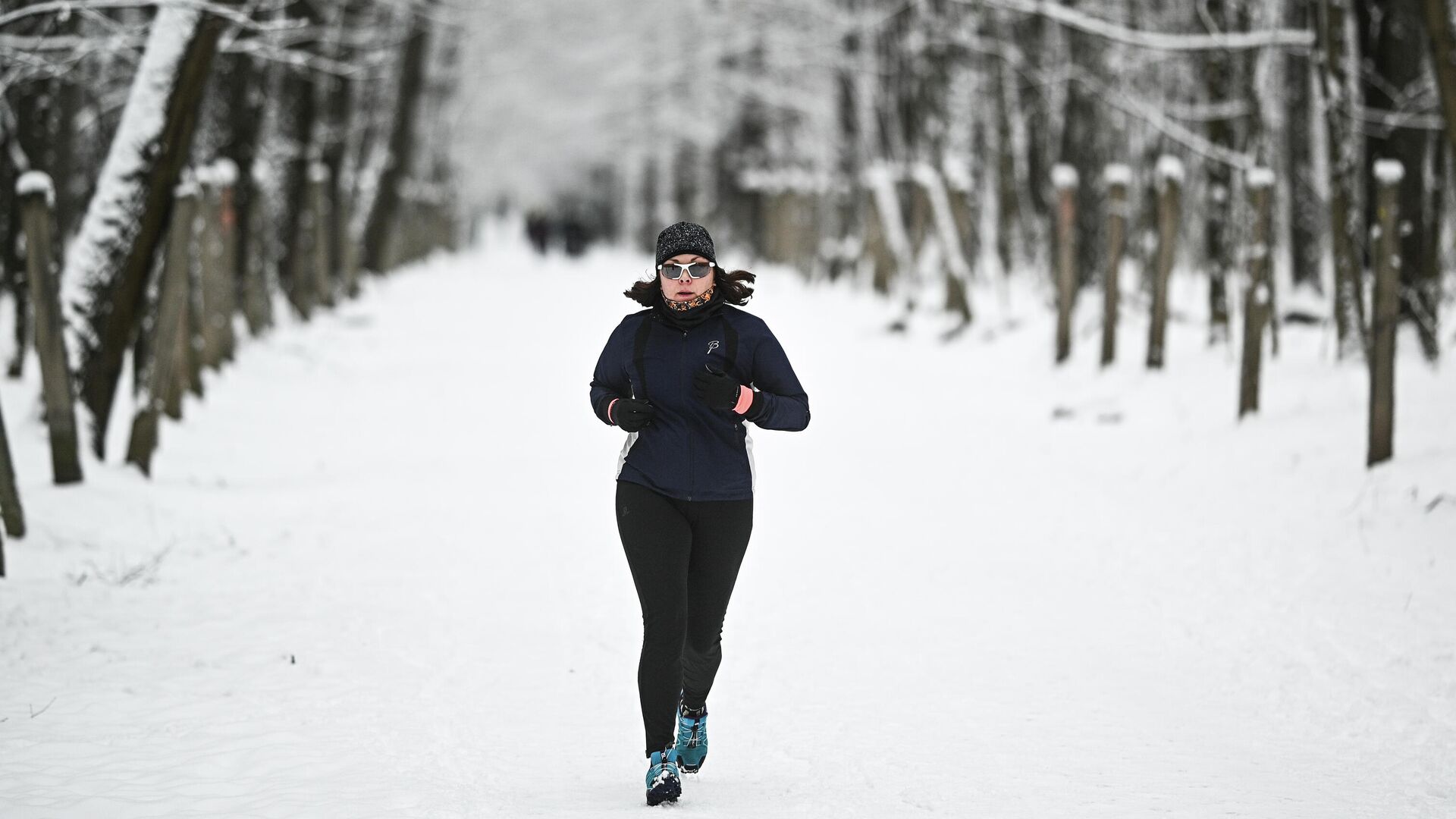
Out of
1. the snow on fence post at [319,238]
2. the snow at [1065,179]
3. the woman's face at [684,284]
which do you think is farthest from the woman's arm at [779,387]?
the snow on fence post at [319,238]

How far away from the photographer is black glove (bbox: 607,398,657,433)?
4426 mm

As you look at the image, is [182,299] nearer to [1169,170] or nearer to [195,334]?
[195,334]

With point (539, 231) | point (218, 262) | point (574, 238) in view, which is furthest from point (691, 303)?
point (574, 238)

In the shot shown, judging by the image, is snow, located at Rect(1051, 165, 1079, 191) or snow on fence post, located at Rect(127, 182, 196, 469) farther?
snow, located at Rect(1051, 165, 1079, 191)

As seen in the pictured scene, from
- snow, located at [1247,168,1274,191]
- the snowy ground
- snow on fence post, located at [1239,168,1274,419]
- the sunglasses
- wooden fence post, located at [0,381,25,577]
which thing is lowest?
the snowy ground

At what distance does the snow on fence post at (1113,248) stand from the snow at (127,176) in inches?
308

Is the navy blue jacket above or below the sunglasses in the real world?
below

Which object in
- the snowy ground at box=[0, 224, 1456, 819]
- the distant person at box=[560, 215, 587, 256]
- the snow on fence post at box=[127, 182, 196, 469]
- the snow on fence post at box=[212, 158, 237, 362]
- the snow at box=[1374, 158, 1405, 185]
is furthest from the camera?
the distant person at box=[560, 215, 587, 256]

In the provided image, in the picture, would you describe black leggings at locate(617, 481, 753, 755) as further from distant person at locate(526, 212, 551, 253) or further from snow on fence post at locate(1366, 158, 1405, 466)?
distant person at locate(526, 212, 551, 253)

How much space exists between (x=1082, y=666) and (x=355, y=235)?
22.1 m

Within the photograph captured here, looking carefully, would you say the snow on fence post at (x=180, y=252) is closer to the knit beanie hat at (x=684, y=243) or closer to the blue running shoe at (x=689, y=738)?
the knit beanie hat at (x=684, y=243)

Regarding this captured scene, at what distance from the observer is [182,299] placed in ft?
31.9

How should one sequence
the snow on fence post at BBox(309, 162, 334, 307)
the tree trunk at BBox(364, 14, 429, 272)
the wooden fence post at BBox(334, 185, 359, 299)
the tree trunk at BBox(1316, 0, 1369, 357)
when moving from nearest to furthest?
the tree trunk at BBox(1316, 0, 1369, 357), the snow on fence post at BBox(309, 162, 334, 307), the wooden fence post at BBox(334, 185, 359, 299), the tree trunk at BBox(364, 14, 429, 272)

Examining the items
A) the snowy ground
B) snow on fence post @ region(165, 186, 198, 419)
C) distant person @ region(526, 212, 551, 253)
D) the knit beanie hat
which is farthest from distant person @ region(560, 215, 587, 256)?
the knit beanie hat
